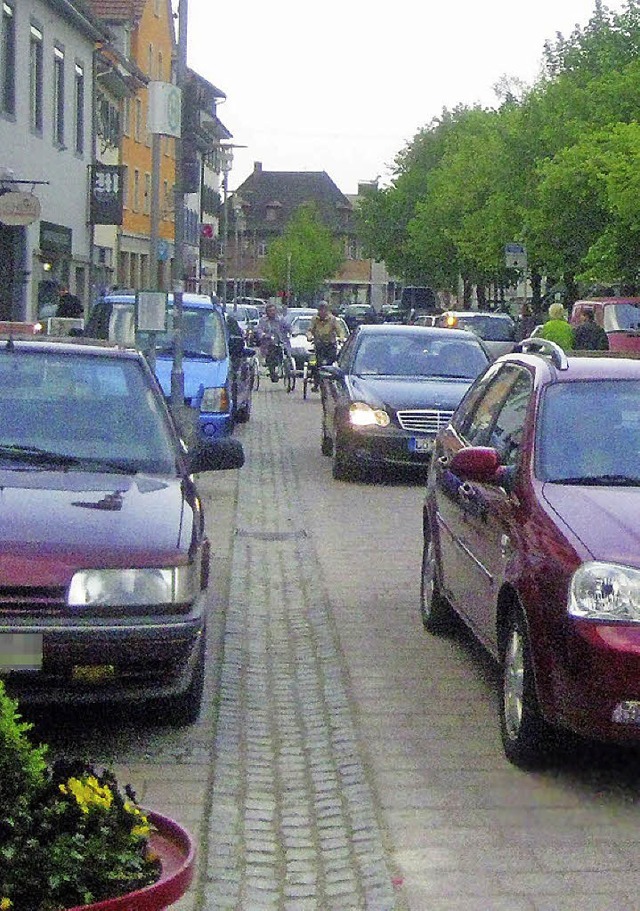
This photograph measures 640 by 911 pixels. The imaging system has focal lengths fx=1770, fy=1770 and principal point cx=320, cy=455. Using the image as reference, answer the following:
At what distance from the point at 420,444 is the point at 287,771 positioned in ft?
35.2

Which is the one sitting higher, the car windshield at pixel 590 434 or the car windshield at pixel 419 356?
the car windshield at pixel 590 434

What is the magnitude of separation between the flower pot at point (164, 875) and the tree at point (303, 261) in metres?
121

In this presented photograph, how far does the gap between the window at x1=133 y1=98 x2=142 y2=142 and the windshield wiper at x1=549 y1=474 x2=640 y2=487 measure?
50540 mm

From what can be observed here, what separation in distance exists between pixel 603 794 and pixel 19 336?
3887 mm

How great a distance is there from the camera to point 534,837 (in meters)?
5.70

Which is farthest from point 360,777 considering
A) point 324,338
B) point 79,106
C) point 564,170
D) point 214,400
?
point 564,170

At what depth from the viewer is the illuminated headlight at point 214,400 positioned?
17938 mm

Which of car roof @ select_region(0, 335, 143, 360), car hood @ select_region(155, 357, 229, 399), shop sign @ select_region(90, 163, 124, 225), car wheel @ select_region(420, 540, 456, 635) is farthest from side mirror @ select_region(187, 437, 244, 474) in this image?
shop sign @ select_region(90, 163, 124, 225)

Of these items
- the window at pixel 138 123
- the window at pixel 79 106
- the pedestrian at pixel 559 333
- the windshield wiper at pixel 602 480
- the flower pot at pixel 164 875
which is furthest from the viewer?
the window at pixel 138 123

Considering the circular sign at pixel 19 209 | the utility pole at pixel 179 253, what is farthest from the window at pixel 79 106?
the utility pole at pixel 179 253

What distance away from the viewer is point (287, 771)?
21.6ft

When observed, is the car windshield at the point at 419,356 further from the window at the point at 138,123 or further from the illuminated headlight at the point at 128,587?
the window at the point at 138,123

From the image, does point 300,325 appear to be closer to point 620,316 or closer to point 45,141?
point 620,316

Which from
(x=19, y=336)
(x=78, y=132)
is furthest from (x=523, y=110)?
(x=19, y=336)
